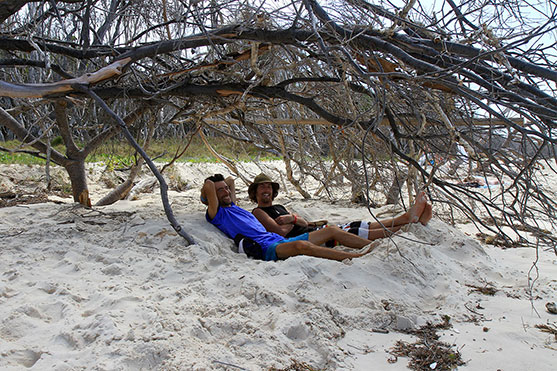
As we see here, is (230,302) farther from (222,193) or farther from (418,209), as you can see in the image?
(418,209)

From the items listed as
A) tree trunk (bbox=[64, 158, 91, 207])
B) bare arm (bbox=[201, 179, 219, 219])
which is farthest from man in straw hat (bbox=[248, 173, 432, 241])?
tree trunk (bbox=[64, 158, 91, 207])

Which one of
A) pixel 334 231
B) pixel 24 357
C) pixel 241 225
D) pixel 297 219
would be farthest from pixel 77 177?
pixel 24 357

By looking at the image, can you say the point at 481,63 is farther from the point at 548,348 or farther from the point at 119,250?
the point at 119,250

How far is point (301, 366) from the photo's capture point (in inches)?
81.0

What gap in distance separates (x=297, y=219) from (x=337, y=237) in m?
0.77

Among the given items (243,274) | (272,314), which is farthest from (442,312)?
(243,274)

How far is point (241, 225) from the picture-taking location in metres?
4.10

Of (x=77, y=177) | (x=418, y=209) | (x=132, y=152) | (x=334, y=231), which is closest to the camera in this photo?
(x=334, y=231)

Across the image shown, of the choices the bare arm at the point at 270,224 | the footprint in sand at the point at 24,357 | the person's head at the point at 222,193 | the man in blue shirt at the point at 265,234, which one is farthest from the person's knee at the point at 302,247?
the footprint in sand at the point at 24,357

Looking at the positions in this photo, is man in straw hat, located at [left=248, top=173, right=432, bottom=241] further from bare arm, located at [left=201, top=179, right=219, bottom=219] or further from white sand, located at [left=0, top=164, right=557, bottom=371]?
bare arm, located at [left=201, top=179, right=219, bottom=219]

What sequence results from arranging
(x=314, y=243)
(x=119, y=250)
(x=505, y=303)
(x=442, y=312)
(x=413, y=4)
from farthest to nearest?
1. (x=314, y=243)
2. (x=119, y=250)
3. (x=413, y=4)
4. (x=505, y=303)
5. (x=442, y=312)

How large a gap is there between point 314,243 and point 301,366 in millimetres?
1930

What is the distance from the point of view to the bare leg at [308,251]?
11.6 feet

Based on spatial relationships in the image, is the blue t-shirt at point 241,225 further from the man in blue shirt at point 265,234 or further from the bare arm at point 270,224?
the bare arm at point 270,224
